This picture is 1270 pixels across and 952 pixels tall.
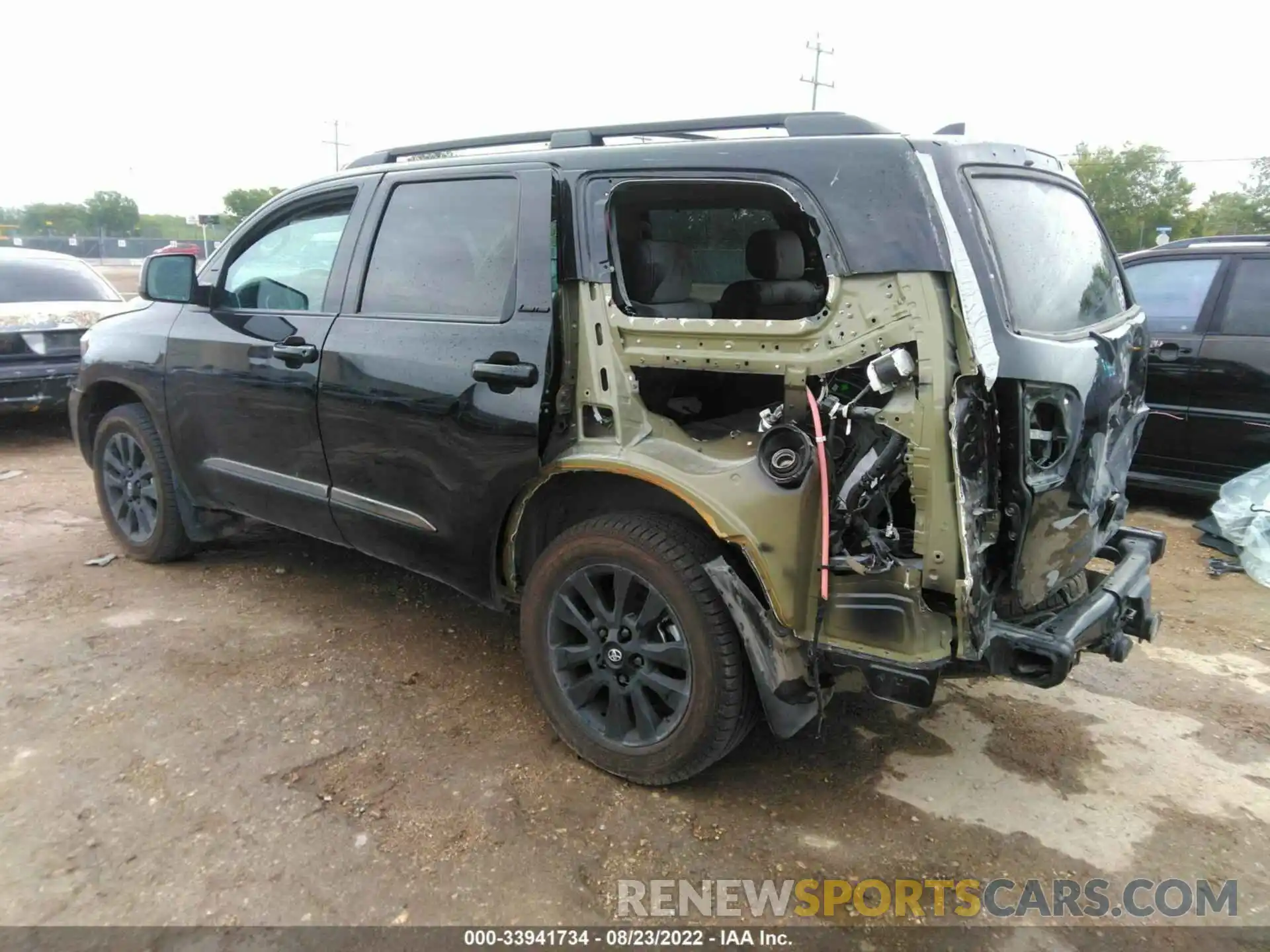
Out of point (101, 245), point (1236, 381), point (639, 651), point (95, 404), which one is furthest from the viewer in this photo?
point (101, 245)

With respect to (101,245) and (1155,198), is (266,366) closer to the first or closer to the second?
(1155,198)

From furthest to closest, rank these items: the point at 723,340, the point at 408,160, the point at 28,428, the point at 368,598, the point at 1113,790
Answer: the point at 28,428 < the point at 368,598 < the point at 408,160 < the point at 1113,790 < the point at 723,340

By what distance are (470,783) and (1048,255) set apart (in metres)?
2.46

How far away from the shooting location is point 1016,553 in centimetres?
254

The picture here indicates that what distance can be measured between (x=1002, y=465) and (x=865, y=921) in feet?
4.12

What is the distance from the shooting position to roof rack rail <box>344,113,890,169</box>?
2.57 m

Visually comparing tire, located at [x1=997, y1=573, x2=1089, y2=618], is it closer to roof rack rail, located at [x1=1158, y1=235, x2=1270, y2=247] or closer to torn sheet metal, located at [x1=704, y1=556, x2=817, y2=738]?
torn sheet metal, located at [x1=704, y1=556, x2=817, y2=738]

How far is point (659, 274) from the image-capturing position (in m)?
3.12

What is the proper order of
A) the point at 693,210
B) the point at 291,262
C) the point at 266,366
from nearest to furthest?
the point at 693,210 → the point at 266,366 → the point at 291,262

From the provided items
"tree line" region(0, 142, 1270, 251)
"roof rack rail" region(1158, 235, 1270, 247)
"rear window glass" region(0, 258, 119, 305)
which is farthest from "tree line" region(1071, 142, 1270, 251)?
"rear window glass" region(0, 258, 119, 305)

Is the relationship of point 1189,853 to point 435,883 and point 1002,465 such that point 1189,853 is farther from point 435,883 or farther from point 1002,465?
point 435,883

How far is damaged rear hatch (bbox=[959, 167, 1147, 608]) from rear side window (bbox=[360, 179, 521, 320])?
1.48 metres

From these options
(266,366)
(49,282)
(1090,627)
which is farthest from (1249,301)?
(49,282)

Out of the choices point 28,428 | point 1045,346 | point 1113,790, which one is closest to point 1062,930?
point 1113,790
